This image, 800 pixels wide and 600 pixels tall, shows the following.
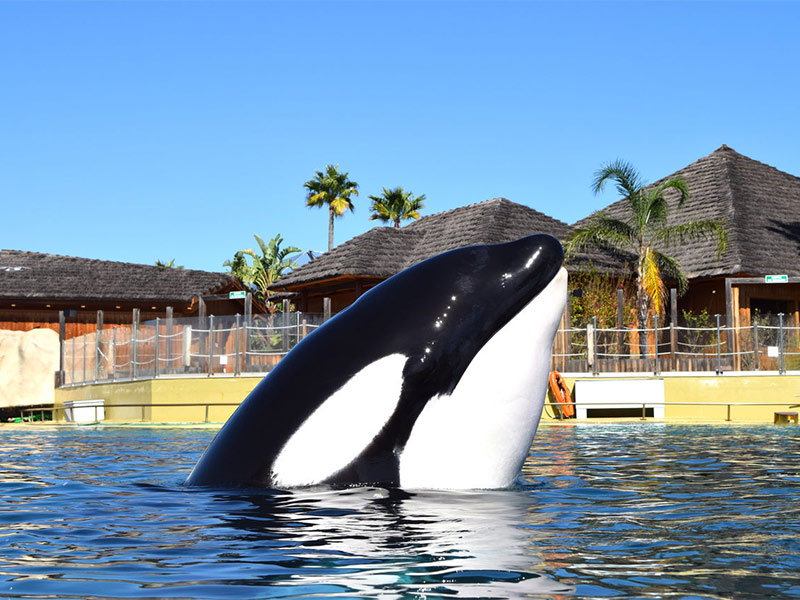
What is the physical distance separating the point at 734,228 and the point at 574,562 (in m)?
27.1

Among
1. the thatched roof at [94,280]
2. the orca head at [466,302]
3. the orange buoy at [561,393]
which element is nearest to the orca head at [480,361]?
the orca head at [466,302]

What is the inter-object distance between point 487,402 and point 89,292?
1298 inches

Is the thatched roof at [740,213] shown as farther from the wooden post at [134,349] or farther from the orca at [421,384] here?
the orca at [421,384]

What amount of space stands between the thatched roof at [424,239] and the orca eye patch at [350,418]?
24.9 meters

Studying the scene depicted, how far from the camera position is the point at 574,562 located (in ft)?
9.77

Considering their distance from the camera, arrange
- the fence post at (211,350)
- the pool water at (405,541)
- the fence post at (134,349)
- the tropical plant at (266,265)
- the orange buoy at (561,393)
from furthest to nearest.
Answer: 1. the tropical plant at (266,265)
2. the fence post at (134,349)
3. the fence post at (211,350)
4. the orange buoy at (561,393)
5. the pool water at (405,541)

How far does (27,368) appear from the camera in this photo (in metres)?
31.1

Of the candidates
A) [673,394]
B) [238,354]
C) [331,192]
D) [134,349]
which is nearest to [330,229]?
[331,192]

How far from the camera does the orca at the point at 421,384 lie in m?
3.50

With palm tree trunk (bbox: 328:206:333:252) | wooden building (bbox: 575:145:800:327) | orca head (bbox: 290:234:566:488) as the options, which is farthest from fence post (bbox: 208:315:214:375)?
palm tree trunk (bbox: 328:206:333:252)

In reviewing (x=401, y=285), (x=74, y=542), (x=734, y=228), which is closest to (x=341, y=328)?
(x=401, y=285)

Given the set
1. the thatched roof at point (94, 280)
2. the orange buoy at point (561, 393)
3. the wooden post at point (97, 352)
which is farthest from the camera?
the thatched roof at point (94, 280)

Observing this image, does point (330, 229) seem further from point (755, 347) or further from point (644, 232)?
point (755, 347)

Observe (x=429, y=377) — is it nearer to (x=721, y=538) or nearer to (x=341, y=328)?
(x=341, y=328)
